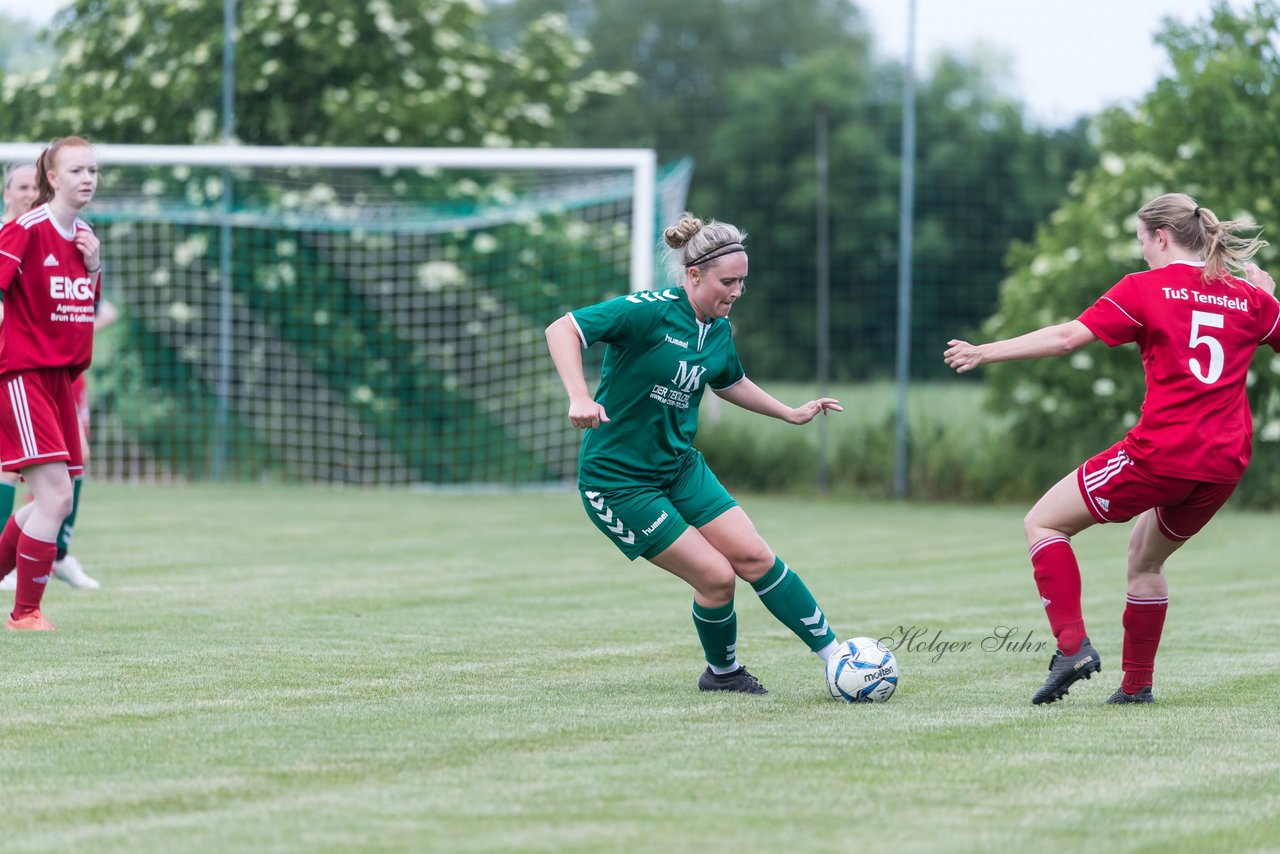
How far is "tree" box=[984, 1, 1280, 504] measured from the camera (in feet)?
51.6

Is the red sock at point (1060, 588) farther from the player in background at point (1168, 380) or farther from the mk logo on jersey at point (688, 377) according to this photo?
the mk logo on jersey at point (688, 377)

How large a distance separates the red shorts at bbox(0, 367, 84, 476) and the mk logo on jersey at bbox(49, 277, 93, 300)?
32 centimetres

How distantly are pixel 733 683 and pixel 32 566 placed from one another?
3110mm

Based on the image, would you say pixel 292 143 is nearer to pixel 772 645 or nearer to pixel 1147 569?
pixel 772 645

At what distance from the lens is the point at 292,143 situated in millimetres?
20312

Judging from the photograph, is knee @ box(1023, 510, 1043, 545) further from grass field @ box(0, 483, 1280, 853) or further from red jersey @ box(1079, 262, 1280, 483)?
grass field @ box(0, 483, 1280, 853)

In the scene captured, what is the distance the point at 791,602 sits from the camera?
6086 mm

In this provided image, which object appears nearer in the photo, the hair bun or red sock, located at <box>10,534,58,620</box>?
the hair bun

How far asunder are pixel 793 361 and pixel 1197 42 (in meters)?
15.9

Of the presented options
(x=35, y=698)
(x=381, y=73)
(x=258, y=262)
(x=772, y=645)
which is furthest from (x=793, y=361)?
(x=35, y=698)

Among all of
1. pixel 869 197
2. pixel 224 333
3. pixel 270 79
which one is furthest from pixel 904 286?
pixel 869 197

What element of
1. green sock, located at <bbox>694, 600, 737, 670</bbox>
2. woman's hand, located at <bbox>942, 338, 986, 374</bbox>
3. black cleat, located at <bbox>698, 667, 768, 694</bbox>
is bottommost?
black cleat, located at <bbox>698, 667, 768, 694</bbox>

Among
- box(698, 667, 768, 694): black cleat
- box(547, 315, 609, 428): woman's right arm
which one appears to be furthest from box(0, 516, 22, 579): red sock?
box(698, 667, 768, 694): black cleat

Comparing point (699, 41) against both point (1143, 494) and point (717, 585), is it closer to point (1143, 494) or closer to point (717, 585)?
point (717, 585)
